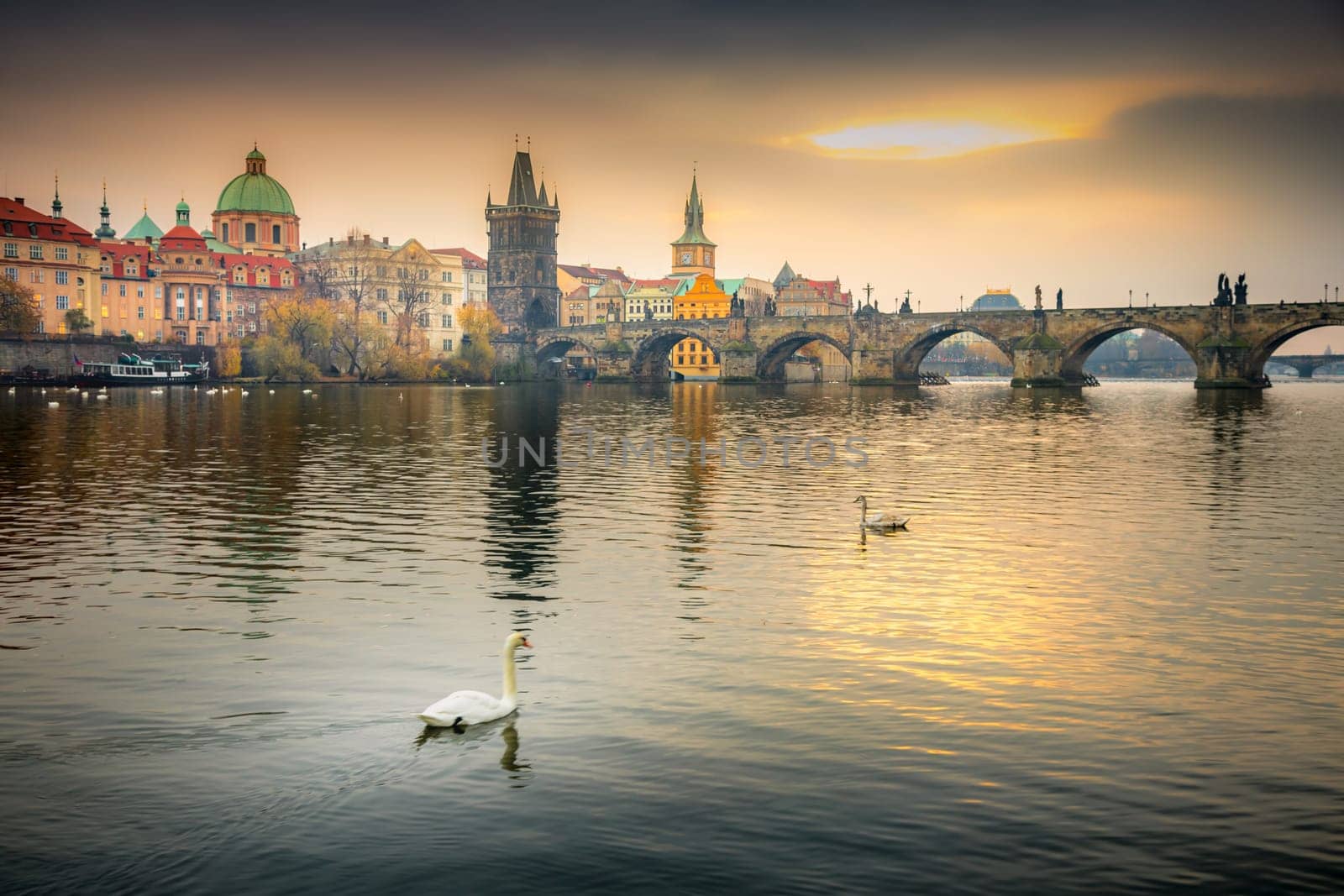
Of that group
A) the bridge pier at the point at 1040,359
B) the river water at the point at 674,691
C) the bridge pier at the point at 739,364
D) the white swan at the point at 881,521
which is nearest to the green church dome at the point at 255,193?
the bridge pier at the point at 739,364

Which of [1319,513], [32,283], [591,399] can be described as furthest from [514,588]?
[32,283]

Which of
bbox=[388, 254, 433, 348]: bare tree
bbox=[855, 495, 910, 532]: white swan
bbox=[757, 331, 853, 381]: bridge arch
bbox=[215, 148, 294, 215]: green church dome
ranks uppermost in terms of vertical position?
bbox=[215, 148, 294, 215]: green church dome

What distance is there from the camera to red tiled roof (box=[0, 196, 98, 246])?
13031cm

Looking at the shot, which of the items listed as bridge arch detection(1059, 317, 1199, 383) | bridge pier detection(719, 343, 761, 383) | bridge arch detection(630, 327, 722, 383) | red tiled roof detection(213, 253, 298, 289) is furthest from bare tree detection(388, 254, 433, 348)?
bridge arch detection(1059, 317, 1199, 383)

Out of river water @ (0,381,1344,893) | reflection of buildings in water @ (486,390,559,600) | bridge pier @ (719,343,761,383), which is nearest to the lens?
river water @ (0,381,1344,893)

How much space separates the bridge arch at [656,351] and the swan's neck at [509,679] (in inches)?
6001

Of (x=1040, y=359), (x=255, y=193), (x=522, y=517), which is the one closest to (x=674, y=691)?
(x=522, y=517)

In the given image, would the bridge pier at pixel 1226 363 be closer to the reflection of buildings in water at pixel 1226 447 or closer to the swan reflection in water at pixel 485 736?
the reflection of buildings in water at pixel 1226 447

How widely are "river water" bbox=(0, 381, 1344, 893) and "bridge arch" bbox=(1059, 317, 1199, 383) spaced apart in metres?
92.4

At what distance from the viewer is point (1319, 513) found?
2839 cm

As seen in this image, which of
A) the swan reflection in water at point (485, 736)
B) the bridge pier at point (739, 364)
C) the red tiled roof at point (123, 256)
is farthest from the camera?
the bridge pier at point (739, 364)

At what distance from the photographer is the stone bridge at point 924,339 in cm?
11288

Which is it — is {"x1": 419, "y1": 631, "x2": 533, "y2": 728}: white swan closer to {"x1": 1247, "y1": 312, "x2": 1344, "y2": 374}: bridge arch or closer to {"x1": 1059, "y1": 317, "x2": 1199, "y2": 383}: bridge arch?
{"x1": 1247, "y1": 312, "x2": 1344, "y2": 374}: bridge arch

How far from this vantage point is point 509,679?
12531 mm
